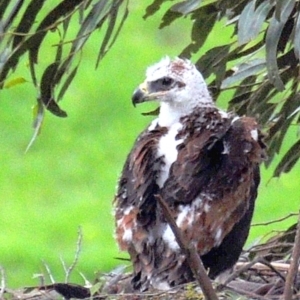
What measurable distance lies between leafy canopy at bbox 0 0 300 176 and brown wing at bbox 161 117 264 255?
0.78ft

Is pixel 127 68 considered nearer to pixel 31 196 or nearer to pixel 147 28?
pixel 147 28

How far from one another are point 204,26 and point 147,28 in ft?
23.2

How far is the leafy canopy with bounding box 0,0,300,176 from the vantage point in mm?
5570

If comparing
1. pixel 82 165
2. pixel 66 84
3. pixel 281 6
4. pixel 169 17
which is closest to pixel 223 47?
pixel 169 17

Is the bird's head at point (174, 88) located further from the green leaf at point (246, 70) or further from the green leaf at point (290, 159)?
the green leaf at point (290, 159)

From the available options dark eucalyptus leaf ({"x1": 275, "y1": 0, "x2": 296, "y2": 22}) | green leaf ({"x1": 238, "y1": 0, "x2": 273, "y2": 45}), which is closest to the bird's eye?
green leaf ({"x1": 238, "y1": 0, "x2": 273, "y2": 45})

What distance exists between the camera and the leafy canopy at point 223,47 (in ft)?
18.3

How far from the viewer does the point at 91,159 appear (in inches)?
477

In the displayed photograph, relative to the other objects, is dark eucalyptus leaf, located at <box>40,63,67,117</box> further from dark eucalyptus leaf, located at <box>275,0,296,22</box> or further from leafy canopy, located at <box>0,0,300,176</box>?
dark eucalyptus leaf, located at <box>275,0,296,22</box>

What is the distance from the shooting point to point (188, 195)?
17.8 feet

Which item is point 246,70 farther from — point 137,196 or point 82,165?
point 82,165

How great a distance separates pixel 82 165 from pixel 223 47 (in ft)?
18.6

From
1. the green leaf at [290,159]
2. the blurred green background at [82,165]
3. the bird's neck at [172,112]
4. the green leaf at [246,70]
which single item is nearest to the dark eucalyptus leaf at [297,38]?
the bird's neck at [172,112]

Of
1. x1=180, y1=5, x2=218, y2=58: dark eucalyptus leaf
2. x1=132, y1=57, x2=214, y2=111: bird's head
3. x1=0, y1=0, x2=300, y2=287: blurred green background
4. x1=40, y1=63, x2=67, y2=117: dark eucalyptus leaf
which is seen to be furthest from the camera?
x1=0, y1=0, x2=300, y2=287: blurred green background
